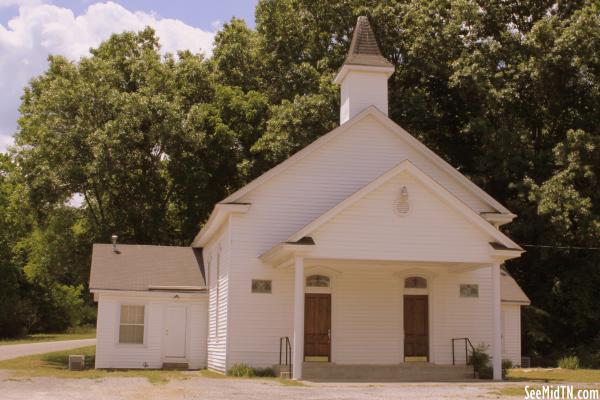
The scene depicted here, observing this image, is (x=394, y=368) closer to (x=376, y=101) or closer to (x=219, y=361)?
(x=219, y=361)

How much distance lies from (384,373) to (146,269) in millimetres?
10635

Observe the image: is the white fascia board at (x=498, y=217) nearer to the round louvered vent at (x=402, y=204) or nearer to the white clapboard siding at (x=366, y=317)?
the white clapboard siding at (x=366, y=317)

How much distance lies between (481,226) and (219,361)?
9361 mm

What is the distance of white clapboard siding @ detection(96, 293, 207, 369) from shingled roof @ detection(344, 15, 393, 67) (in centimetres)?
1093

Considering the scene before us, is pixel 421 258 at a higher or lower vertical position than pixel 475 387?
higher

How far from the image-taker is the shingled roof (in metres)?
27.8

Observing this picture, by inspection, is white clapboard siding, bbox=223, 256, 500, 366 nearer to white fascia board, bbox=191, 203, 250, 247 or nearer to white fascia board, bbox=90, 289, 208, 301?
white fascia board, bbox=191, 203, 250, 247

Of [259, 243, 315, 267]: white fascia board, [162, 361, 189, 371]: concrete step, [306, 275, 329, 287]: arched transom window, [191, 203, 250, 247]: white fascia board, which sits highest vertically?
[191, 203, 250, 247]: white fascia board

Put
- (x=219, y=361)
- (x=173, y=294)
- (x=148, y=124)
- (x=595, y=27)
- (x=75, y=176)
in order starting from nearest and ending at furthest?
1. (x=219, y=361)
2. (x=173, y=294)
3. (x=595, y=27)
4. (x=75, y=176)
5. (x=148, y=124)

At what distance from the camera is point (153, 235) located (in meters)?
39.8

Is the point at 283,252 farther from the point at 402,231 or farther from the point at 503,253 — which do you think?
the point at 503,253

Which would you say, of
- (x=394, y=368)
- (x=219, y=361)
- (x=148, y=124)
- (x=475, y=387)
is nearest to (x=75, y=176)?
(x=148, y=124)

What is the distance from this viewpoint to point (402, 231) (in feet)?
71.4

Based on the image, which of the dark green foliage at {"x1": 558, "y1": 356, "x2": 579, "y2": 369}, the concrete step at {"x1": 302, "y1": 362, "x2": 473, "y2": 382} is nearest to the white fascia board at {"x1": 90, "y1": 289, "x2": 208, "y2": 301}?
the concrete step at {"x1": 302, "y1": 362, "x2": 473, "y2": 382}
